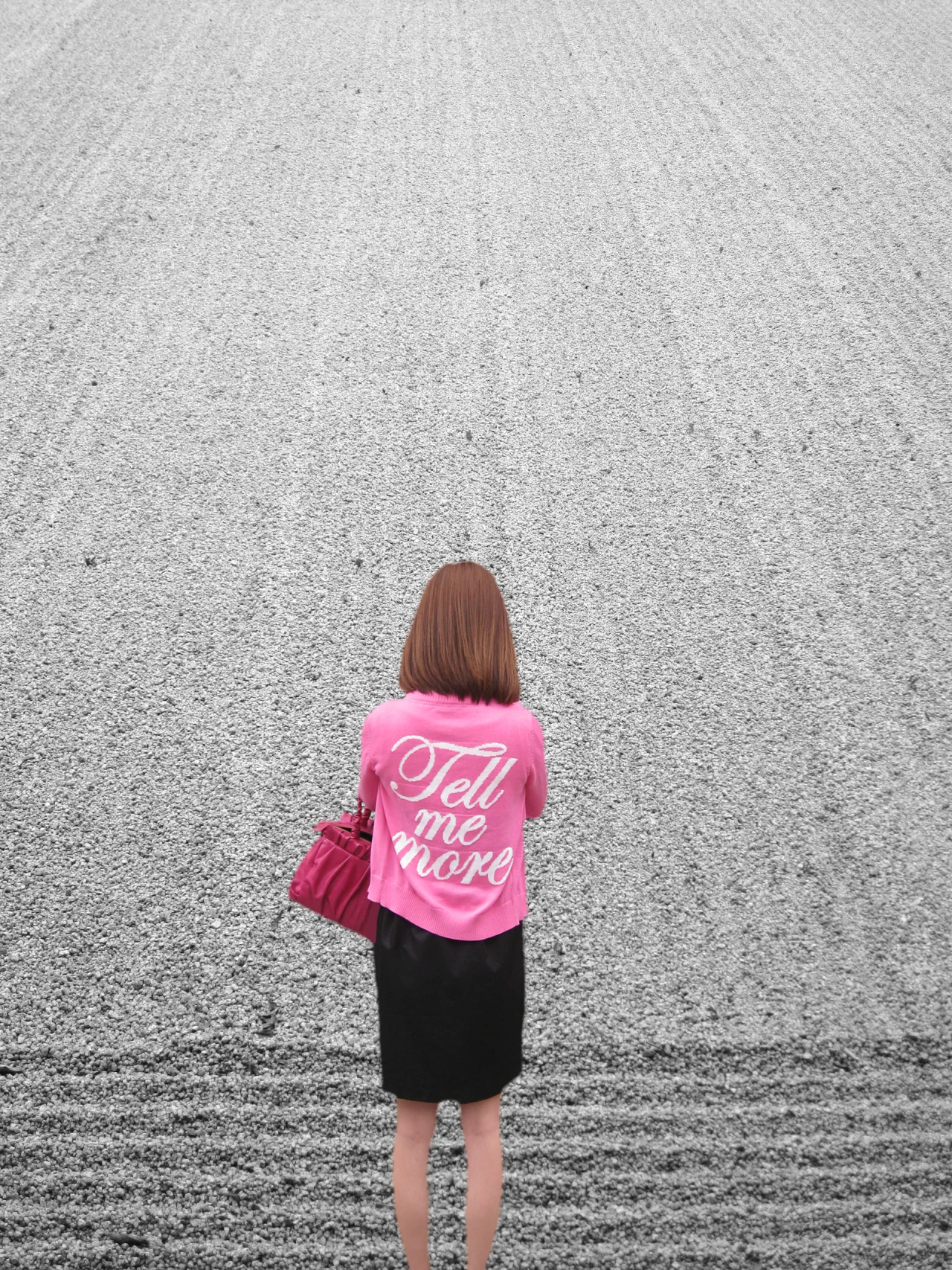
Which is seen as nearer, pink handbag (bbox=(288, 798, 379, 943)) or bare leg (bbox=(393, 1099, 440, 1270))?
bare leg (bbox=(393, 1099, 440, 1270))

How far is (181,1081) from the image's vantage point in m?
2.54

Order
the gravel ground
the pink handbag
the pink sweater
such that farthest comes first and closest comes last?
the gravel ground < the pink handbag < the pink sweater

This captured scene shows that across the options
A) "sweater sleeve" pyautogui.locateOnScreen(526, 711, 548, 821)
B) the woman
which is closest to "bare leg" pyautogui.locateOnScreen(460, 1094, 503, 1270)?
the woman

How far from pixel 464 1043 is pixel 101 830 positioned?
5.80 feet

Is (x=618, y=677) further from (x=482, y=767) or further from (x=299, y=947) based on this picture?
(x=482, y=767)

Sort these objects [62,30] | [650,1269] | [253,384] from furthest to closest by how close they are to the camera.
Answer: [62,30], [253,384], [650,1269]

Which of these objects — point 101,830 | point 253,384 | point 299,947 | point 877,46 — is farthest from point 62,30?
point 299,947

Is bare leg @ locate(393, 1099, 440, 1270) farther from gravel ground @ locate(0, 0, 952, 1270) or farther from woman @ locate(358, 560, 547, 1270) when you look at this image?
gravel ground @ locate(0, 0, 952, 1270)

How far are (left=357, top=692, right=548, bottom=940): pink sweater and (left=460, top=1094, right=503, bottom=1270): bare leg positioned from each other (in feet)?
1.30

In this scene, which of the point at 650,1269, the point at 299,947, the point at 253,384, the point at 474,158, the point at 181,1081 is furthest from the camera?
the point at 474,158

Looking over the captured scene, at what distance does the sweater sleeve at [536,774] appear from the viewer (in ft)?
6.32

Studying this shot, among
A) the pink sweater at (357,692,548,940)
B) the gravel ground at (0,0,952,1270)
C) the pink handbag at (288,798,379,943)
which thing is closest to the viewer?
the pink sweater at (357,692,548,940)

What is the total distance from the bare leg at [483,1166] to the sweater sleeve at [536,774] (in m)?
0.60

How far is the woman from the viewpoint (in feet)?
6.18
